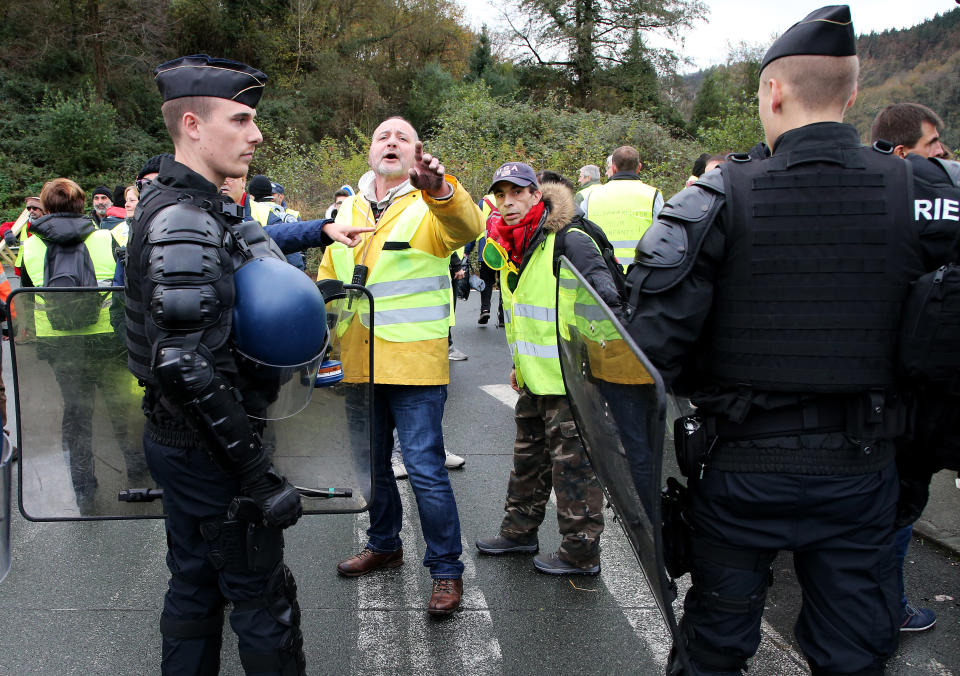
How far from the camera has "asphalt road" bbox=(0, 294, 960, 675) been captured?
115 inches

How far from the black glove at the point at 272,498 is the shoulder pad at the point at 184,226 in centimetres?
67

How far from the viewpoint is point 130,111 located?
29.3m

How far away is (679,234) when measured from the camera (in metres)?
1.91

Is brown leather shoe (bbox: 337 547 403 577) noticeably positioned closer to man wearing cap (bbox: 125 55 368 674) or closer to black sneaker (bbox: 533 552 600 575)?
black sneaker (bbox: 533 552 600 575)

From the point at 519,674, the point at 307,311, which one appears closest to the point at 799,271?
the point at 307,311

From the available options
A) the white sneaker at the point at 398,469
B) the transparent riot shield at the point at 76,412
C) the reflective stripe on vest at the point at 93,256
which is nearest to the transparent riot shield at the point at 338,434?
the transparent riot shield at the point at 76,412

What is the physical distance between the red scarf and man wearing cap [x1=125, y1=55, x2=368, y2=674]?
1.55 metres

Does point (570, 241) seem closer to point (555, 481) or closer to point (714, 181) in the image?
point (555, 481)

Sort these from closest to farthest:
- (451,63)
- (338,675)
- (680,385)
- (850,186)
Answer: (850,186) → (680,385) → (338,675) → (451,63)

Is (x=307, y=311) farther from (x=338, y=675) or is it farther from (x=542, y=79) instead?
(x=542, y=79)

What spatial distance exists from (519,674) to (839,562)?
4.64 feet

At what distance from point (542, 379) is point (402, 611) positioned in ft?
3.94

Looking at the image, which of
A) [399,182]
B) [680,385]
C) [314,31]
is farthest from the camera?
[314,31]

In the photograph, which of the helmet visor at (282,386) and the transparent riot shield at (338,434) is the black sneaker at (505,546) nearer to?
the transparent riot shield at (338,434)
